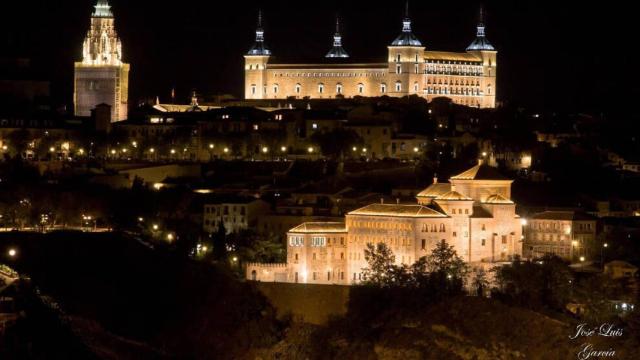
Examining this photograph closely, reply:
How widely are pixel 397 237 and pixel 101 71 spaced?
34.2 m

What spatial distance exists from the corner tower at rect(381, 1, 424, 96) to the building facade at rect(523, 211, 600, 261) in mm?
36013

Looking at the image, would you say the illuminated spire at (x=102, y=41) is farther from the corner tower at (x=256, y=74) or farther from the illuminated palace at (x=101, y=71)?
the corner tower at (x=256, y=74)

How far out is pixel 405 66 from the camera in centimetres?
9075

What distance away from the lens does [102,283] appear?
1927 inches

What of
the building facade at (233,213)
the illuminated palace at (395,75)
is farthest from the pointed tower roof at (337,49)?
the building facade at (233,213)

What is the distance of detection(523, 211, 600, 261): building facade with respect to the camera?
53.9 metres

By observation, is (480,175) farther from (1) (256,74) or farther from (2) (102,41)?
(1) (256,74)

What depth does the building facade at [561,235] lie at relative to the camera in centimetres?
5394

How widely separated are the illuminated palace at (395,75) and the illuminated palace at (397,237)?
3864 centimetres

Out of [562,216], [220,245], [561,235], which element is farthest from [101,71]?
[561,235]

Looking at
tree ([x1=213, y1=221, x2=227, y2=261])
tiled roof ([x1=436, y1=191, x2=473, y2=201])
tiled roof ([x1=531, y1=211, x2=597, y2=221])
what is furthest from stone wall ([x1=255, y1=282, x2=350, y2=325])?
tiled roof ([x1=531, y1=211, x2=597, y2=221])

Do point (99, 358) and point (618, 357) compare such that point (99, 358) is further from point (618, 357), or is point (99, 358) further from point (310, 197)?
point (310, 197)

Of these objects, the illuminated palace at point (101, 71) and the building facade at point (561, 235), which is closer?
the building facade at point (561, 235)

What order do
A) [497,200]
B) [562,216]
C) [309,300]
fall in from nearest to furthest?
[309,300], [497,200], [562,216]
